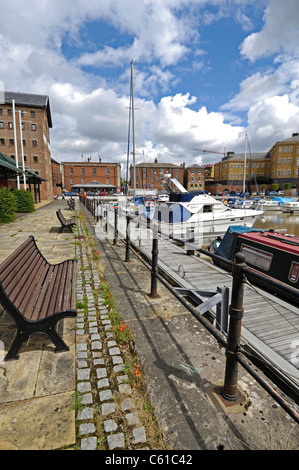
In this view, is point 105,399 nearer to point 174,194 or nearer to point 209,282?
point 209,282

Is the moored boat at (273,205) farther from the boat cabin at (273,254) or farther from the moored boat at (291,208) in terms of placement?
the boat cabin at (273,254)

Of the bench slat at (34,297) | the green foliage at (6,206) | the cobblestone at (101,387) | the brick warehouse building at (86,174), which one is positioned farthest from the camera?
the brick warehouse building at (86,174)

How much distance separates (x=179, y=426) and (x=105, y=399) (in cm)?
68

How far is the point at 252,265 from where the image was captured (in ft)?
26.9

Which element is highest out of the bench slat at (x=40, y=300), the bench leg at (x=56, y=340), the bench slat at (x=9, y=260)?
the bench slat at (x=9, y=260)

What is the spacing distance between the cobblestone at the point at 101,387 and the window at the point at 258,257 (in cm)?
525

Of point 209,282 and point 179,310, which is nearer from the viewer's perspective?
point 179,310

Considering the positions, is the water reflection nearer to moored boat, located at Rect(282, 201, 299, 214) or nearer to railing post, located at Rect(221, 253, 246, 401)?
moored boat, located at Rect(282, 201, 299, 214)

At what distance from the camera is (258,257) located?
26.1 feet

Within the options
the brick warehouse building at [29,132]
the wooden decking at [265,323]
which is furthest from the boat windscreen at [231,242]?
the brick warehouse building at [29,132]

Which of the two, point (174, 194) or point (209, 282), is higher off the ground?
point (174, 194)

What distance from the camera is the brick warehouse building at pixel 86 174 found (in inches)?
2904
